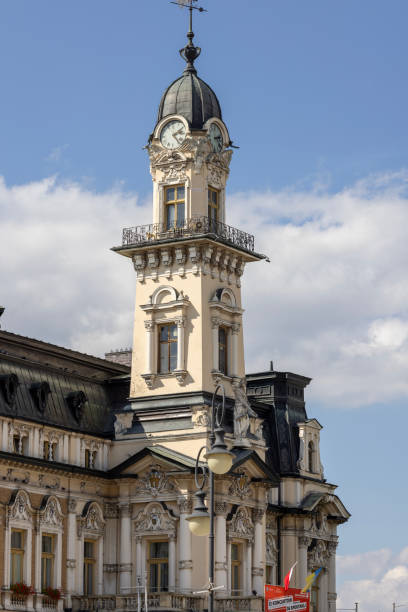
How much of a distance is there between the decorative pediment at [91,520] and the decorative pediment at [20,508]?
370 cm

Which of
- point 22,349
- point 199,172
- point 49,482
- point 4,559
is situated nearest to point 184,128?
point 199,172

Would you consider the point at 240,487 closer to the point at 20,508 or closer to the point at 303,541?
the point at 303,541

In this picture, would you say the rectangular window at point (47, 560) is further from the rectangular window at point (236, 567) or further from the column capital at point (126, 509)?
the rectangular window at point (236, 567)

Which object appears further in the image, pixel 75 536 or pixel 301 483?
pixel 301 483

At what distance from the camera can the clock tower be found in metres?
67.2

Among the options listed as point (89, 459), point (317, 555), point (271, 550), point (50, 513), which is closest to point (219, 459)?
point (50, 513)

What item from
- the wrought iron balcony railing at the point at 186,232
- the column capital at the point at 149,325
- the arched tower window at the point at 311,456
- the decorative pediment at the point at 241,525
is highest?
the wrought iron balcony railing at the point at 186,232

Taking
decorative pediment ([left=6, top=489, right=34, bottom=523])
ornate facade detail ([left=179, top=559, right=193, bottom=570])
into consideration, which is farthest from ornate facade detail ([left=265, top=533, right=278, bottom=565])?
decorative pediment ([left=6, top=489, right=34, bottom=523])

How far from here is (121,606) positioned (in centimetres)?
6150

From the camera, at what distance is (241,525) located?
216 ft

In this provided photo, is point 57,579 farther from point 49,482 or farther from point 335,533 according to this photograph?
point 335,533

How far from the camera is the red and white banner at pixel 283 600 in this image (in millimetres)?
61206

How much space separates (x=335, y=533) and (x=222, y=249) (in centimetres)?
1911

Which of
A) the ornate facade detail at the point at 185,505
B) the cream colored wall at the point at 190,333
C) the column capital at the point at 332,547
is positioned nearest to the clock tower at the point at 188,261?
the cream colored wall at the point at 190,333
